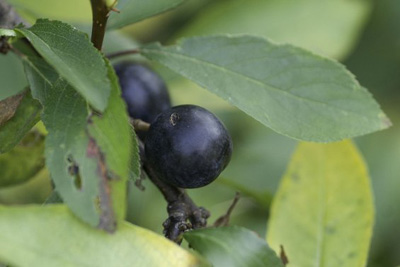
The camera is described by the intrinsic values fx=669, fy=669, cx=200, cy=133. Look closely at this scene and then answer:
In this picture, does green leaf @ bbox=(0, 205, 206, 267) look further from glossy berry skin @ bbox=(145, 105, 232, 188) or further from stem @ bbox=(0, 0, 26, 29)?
stem @ bbox=(0, 0, 26, 29)

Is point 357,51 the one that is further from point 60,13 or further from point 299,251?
point 299,251

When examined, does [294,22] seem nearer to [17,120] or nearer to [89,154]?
[17,120]

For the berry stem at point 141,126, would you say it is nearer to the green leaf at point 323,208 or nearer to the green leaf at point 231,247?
the green leaf at point 231,247

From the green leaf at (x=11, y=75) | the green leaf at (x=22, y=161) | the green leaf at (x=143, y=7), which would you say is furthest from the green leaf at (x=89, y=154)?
the green leaf at (x=11, y=75)

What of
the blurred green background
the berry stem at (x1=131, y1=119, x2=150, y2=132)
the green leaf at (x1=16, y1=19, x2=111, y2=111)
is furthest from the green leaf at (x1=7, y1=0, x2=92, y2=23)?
the green leaf at (x1=16, y1=19, x2=111, y2=111)

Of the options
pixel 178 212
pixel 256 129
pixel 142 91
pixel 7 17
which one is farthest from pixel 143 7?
pixel 256 129

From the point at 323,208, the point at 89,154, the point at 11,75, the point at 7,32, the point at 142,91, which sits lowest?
the point at 323,208
